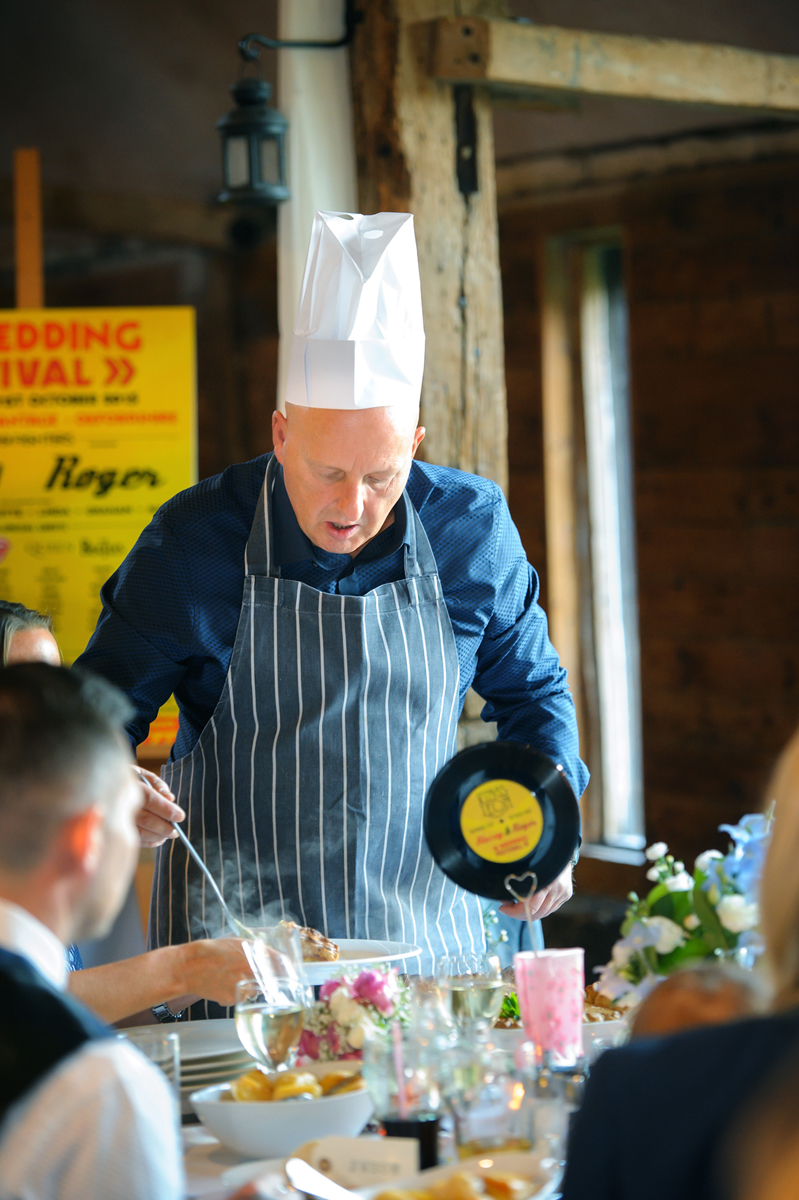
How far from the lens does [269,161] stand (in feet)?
11.7

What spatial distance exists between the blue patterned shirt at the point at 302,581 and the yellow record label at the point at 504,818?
1.69 feet

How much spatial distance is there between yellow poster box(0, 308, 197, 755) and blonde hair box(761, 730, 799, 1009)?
311cm

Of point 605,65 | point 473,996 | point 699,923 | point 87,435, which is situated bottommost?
point 473,996

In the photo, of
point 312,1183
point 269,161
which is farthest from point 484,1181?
point 269,161

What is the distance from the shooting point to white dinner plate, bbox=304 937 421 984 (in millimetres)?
1475

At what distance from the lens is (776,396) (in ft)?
13.5

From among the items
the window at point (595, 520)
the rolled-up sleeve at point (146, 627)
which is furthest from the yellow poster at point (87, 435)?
the rolled-up sleeve at point (146, 627)

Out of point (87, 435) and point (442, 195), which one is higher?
point (442, 195)

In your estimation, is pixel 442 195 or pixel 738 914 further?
pixel 442 195

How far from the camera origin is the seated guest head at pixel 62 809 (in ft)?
3.29

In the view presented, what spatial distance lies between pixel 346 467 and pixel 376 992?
2.50ft

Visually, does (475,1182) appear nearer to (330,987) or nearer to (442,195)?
(330,987)

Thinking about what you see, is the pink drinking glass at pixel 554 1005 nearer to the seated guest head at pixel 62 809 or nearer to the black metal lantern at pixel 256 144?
the seated guest head at pixel 62 809

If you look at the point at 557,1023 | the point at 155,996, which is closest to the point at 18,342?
the point at 155,996
